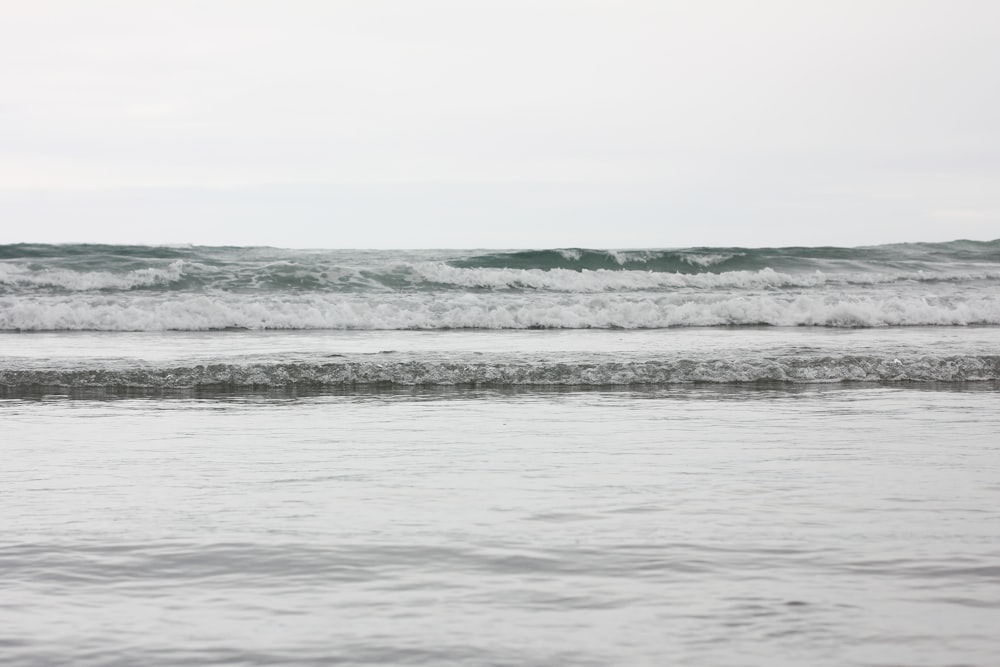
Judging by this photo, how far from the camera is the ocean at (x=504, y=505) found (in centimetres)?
237

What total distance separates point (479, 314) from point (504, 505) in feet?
39.6

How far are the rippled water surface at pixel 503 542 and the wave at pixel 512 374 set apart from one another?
90.9 inches

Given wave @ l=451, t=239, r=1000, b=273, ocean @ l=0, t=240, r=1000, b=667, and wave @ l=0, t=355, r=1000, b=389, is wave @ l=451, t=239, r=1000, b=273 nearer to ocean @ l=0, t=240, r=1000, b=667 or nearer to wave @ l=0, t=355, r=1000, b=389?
ocean @ l=0, t=240, r=1000, b=667

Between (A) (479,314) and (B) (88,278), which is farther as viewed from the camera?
(B) (88,278)

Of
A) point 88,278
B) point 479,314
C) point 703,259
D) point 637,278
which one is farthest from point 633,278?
point 88,278

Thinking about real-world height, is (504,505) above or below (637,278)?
below

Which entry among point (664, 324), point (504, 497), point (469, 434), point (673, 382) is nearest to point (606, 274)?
point (664, 324)

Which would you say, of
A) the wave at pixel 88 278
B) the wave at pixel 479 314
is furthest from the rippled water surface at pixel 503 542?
the wave at pixel 88 278

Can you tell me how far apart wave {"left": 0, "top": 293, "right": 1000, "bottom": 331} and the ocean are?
4.02m

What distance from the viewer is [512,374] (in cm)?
848

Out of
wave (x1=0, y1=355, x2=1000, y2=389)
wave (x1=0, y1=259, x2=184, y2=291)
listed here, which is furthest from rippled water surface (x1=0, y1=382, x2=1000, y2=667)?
wave (x1=0, y1=259, x2=184, y2=291)

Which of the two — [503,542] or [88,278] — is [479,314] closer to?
[88,278]

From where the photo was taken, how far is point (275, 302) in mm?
16578

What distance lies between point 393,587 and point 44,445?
3.22m
